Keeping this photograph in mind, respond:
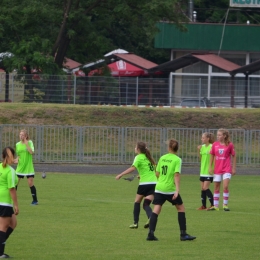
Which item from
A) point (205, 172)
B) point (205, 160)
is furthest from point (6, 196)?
point (205, 160)

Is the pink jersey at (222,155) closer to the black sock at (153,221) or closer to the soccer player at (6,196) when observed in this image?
the black sock at (153,221)

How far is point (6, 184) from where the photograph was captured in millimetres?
10422

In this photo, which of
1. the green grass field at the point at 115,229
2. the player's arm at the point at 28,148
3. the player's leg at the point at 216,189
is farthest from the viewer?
the player's arm at the point at 28,148

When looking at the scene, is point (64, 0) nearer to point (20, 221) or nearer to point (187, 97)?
point (187, 97)

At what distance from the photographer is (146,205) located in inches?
545

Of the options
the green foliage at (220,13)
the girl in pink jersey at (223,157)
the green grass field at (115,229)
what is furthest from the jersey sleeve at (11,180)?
the green foliage at (220,13)

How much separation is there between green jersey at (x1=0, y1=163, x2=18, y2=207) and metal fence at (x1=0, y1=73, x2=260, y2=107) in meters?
26.8

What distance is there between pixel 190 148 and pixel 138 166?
57.6 feet

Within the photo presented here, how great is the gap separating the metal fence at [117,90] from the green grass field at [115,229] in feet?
51.3

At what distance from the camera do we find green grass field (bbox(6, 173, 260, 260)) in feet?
36.6

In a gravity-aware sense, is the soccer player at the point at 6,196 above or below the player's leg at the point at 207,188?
above

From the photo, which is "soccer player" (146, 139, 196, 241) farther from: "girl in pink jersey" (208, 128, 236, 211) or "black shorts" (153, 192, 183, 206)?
"girl in pink jersey" (208, 128, 236, 211)

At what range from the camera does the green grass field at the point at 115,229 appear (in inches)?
439

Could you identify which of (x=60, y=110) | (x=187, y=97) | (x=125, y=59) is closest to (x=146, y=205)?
(x=60, y=110)
